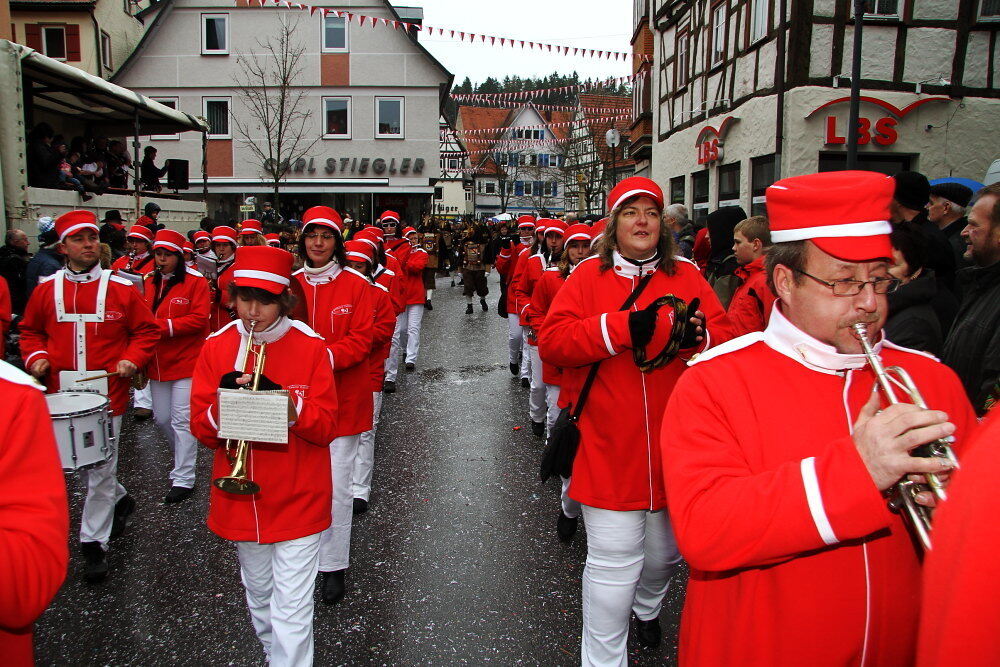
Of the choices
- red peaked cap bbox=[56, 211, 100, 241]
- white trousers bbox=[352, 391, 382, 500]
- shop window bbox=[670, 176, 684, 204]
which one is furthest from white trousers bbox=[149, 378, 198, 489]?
shop window bbox=[670, 176, 684, 204]

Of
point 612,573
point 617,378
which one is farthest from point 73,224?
point 612,573

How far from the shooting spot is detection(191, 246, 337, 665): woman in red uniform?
309cm

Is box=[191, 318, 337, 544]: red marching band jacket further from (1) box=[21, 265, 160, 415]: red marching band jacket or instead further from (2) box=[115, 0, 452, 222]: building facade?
(2) box=[115, 0, 452, 222]: building facade

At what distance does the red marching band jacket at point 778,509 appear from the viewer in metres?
1.56

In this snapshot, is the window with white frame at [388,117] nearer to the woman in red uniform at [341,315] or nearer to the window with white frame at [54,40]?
the window with white frame at [54,40]

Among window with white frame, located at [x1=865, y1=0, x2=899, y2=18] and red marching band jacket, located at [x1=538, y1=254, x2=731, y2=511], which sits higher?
window with white frame, located at [x1=865, y1=0, x2=899, y2=18]

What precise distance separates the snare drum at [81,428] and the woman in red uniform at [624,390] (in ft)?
8.49

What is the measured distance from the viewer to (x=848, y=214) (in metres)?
1.71

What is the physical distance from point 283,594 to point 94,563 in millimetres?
2053

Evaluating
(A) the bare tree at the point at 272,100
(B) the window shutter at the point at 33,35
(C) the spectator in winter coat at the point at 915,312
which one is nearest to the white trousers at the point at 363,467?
(C) the spectator in winter coat at the point at 915,312

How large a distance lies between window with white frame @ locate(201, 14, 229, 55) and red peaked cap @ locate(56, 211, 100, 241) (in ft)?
95.9

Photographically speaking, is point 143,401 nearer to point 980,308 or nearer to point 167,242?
point 167,242

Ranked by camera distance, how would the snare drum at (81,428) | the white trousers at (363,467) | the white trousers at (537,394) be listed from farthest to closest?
the white trousers at (537,394) < the white trousers at (363,467) < the snare drum at (81,428)

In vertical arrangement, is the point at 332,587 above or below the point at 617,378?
below
